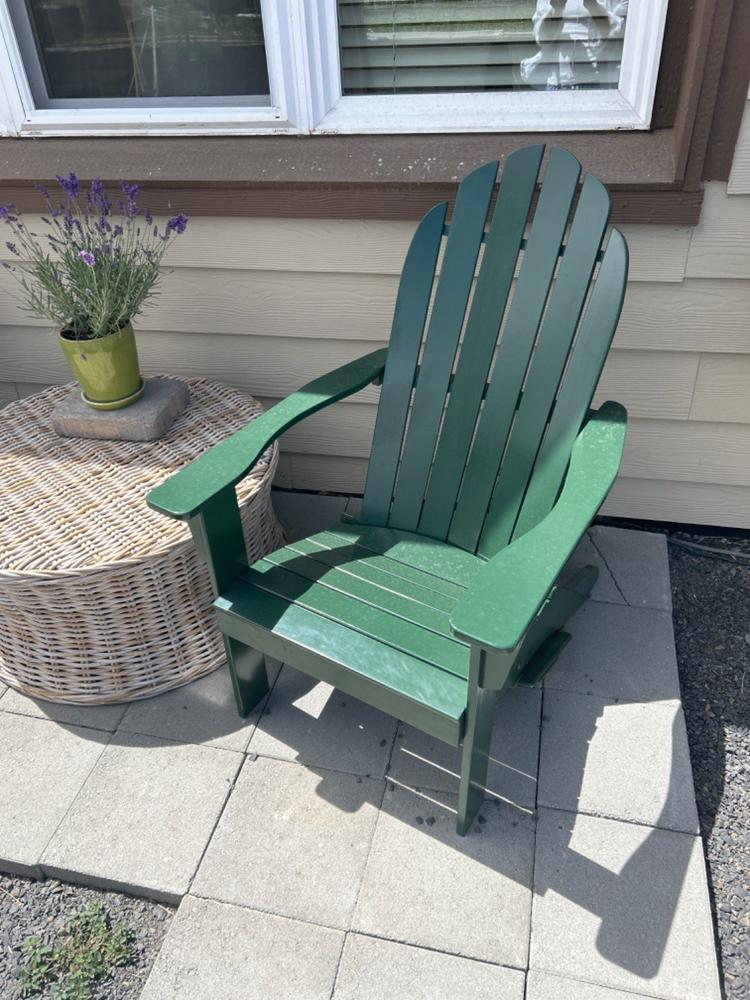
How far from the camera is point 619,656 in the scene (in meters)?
1.86

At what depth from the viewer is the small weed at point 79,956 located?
1333 mm

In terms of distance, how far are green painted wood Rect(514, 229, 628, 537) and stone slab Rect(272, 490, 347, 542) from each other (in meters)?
0.81

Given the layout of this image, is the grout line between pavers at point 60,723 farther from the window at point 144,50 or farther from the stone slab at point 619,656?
the window at point 144,50

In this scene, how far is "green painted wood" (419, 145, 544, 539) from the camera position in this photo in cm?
163

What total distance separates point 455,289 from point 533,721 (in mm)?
1003

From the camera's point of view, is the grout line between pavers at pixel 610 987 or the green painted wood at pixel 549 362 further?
the green painted wood at pixel 549 362

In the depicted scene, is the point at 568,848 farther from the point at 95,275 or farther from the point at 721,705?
the point at 95,275

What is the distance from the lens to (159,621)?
67.9 inches

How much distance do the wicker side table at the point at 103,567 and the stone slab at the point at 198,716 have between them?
3cm

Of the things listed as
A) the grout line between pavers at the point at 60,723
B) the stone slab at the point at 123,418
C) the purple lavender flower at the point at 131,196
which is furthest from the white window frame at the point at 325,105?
the grout line between pavers at the point at 60,723

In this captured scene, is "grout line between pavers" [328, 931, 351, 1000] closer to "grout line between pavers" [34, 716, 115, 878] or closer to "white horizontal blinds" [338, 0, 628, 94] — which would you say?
"grout line between pavers" [34, 716, 115, 878]

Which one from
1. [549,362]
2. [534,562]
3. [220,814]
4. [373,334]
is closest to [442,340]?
[549,362]

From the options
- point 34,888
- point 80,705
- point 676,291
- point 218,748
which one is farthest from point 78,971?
point 676,291

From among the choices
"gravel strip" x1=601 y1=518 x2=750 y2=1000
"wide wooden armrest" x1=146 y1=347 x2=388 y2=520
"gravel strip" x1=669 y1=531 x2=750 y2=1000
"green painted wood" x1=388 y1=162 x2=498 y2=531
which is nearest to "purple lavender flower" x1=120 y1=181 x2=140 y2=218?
"wide wooden armrest" x1=146 y1=347 x2=388 y2=520
